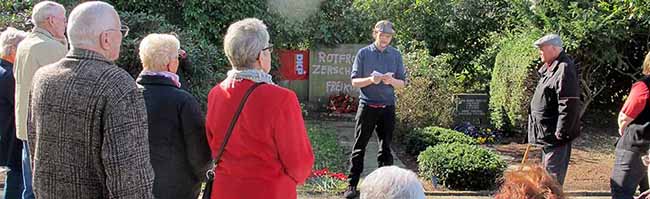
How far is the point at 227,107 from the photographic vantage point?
3.54 metres

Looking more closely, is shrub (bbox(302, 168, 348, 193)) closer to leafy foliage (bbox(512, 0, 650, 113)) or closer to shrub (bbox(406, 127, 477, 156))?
shrub (bbox(406, 127, 477, 156))

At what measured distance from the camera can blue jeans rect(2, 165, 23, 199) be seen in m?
5.32

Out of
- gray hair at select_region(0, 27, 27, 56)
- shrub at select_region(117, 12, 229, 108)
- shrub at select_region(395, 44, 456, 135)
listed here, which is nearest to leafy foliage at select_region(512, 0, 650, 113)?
shrub at select_region(395, 44, 456, 135)

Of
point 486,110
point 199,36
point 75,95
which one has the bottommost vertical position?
point 486,110

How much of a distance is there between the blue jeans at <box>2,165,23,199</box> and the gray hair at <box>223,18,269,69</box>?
107 inches

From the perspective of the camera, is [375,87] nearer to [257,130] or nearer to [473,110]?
[257,130]

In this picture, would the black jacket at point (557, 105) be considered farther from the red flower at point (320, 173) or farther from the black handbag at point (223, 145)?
the black handbag at point (223, 145)

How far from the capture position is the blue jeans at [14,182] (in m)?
5.32

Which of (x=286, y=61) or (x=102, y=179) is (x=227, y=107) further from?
(x=286, y=61)

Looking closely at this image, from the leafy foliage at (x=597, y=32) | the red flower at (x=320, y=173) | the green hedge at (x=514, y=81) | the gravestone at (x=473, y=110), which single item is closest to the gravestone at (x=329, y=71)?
the gravestone at (x=473, y=110)

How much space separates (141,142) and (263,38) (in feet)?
3.10

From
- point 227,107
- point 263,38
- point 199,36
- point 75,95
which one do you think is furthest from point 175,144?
point 199,36

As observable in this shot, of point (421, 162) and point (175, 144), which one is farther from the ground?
point (175, 144)

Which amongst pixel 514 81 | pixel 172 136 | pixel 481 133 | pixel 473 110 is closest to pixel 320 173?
pixel 172 136
